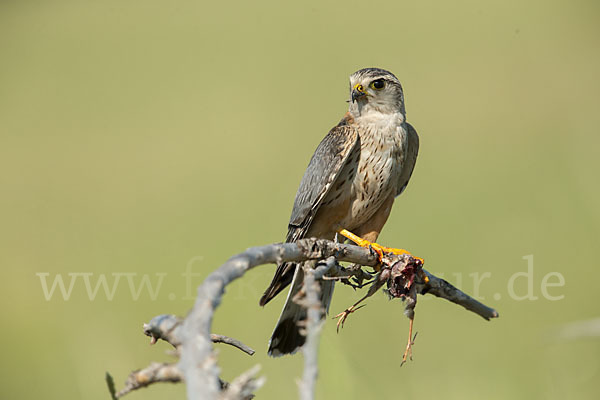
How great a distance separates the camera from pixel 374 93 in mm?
4047

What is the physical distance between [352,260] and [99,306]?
14.0 ft

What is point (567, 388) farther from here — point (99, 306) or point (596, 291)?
point (99, 306)

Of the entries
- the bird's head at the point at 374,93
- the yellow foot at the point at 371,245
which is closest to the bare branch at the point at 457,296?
the yellow foot at the point at 371,245

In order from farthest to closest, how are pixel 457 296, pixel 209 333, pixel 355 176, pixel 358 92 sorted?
pixel 358 92 → pixel 355 176 → pixel 457 296 → pixel 209 333

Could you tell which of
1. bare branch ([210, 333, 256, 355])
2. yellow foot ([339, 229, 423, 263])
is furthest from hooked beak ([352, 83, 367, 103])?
bare branch ([210, 333, 256, 355])

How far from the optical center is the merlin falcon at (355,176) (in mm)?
3625

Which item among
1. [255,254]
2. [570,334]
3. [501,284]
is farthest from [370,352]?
[255,254]

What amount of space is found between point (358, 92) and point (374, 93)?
0.10m

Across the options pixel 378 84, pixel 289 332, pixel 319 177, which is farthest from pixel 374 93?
pixel 289 332

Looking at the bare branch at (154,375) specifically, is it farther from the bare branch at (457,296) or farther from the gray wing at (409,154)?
the gray wing at (409,154)

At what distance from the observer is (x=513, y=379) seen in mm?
4633

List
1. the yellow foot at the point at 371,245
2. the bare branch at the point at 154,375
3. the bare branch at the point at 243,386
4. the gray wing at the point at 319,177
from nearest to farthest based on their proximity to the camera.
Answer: the bare branch at the point at 243,386, the bare branch at the point at 154,375, the yellow foot at the point at 371,245, the gray wing at the point at 319,177

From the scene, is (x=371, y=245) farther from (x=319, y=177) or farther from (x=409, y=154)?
(x=409, y=154)

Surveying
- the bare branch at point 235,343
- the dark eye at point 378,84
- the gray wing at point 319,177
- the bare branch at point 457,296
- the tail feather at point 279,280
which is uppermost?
the dark eye at point 378,84
